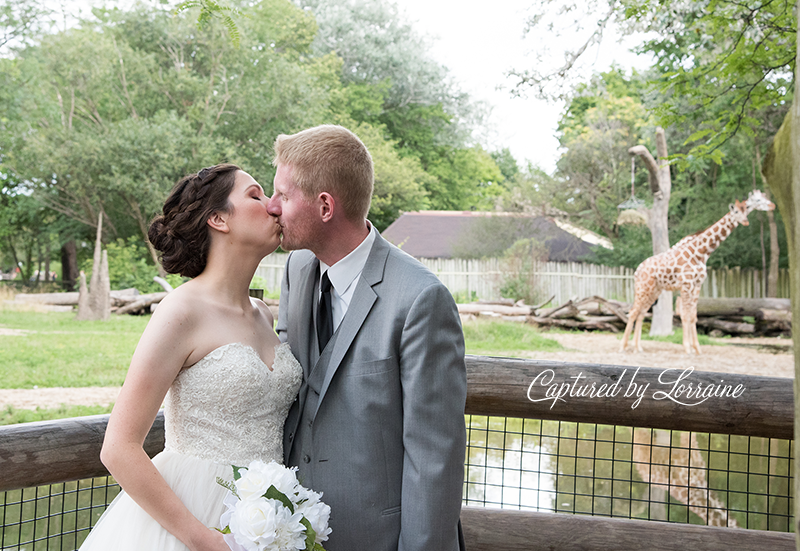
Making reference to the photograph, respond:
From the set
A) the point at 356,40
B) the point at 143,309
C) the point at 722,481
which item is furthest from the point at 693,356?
the point at 356,40

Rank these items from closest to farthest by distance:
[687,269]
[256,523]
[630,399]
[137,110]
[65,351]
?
[256,523] < [630,399] < [65,351] < [687,269] < [137,110]

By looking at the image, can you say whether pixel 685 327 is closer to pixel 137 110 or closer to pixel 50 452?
pixel 50 452

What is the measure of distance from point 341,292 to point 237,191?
48cm

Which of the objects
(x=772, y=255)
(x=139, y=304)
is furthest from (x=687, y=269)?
(x=139, y=304)

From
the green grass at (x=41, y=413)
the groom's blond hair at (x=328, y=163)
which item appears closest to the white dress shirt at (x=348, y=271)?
the groom's blond hair at (x=328, y=163)

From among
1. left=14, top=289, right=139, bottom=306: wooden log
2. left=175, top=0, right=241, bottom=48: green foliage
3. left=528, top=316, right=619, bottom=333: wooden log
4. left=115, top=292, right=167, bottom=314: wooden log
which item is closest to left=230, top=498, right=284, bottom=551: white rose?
left=175, top=0, right=241, bottom=48: green foliage

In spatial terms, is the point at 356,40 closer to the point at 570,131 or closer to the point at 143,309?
the point at 570,131

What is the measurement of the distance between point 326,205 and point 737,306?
52.3ft

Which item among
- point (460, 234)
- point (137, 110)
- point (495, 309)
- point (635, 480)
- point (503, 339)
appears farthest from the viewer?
point (460, 234)

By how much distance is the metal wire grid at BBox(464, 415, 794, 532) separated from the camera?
463cm

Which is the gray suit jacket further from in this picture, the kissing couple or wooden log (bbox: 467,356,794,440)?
wooden log (bbox: 467,356,794,440)

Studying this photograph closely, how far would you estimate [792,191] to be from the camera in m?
1.57

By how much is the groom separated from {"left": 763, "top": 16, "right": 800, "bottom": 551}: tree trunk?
801mm

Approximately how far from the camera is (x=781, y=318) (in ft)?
49.4
